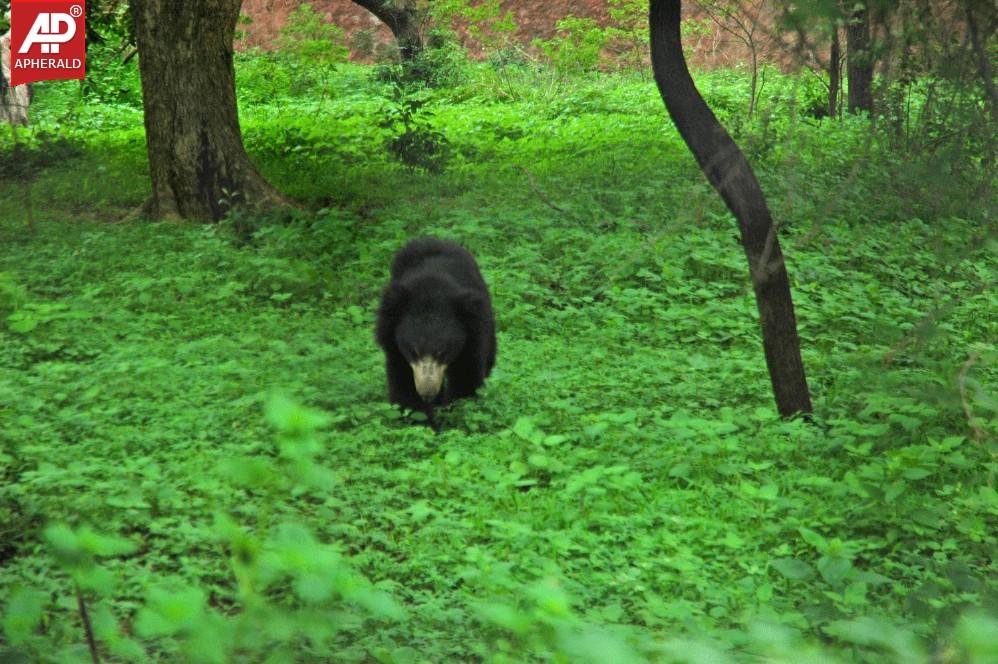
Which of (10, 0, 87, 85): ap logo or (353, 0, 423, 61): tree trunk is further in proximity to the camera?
(353, 0, 423, 61): tree trunk

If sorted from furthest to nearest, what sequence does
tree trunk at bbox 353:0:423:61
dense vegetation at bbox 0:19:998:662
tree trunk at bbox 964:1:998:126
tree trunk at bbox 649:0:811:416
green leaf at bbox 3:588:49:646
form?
1. tree trunk at bbox 353:0:423:61
2. tree trunk at bbox 649:0:811:416
3. tree trunk at bbox 964:1:998:126
4. dense vegetation at bbox 0:19:998:662
5. green leaf at bbox 3:588:49:646

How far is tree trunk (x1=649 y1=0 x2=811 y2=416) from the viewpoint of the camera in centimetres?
507

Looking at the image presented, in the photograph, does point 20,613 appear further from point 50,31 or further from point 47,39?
point 47,39

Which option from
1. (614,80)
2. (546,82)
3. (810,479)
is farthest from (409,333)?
(614,80)

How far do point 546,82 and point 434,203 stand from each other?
795 cm

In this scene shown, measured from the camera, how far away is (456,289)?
17.5 feet

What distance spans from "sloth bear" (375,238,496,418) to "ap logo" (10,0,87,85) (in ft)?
27.3

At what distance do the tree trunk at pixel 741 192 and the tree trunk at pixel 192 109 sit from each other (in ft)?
16.1

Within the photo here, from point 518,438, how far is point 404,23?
14.0m

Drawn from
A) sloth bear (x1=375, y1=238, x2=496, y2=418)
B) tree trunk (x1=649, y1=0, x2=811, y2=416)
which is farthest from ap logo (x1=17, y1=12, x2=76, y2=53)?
tree trunk (x1=649, y1=0, x2=811, y2=416)

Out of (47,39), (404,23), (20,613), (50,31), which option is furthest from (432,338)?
(404,23)

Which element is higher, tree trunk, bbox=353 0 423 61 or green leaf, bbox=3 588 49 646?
tree trunk, bbox=353 0 423 61

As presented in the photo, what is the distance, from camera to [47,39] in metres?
15.0

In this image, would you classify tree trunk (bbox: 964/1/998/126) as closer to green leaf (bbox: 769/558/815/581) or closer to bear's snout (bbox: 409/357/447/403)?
green leaf (bbox: 769/558/815/581)
